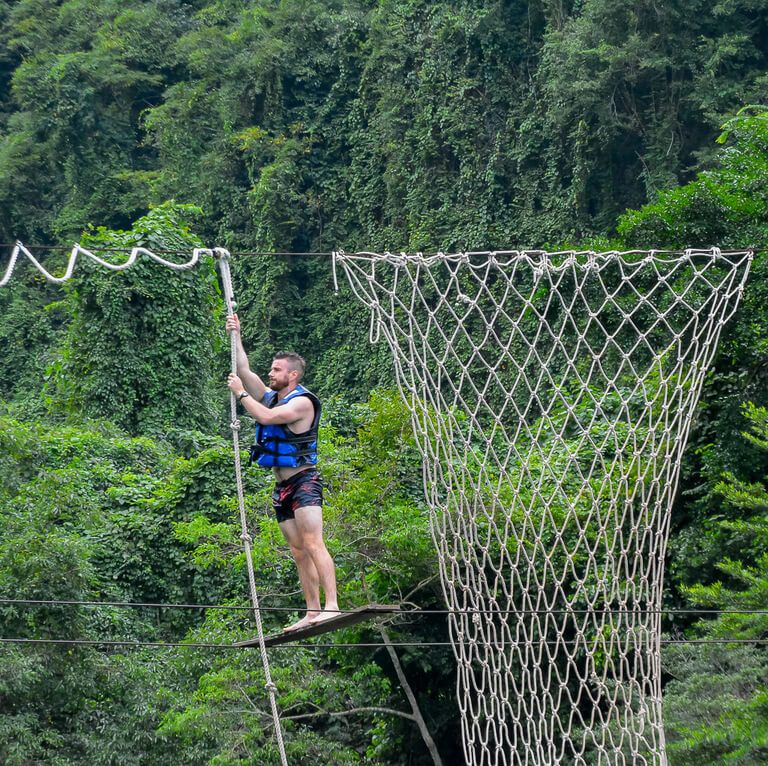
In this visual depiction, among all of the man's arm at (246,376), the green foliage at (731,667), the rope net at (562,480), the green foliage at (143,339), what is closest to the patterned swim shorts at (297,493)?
the man's arm at (246,376)

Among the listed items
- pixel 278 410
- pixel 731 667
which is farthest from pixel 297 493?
pixel 731 667

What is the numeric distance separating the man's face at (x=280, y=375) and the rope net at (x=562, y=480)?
62cm

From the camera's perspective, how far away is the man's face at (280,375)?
570 centimetres

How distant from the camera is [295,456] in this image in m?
5.82

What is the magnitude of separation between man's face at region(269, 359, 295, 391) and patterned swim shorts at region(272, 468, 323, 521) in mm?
414

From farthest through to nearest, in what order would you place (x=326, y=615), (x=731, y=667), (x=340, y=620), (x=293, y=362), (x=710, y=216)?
(x=710, y=216) → (x=731, y=667) → (x=293, y=362) → (x=326, y=615) → (x=340, y=620)

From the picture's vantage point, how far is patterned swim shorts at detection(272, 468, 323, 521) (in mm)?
5855

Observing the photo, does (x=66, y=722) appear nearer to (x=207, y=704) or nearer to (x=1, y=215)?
(x=207, y=704)

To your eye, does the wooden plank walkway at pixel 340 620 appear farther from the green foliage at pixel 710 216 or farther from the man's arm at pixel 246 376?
the green foliage at pixel 710 216

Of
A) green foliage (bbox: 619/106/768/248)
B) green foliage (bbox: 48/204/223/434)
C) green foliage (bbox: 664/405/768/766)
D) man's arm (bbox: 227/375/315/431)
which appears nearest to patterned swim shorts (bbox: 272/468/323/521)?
man's arm (bbox: 227/375/315/431)

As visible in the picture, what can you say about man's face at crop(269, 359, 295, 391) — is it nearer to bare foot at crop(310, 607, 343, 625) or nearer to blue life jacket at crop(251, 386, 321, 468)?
blue life jacket at crop(251, 386, 321, 468)

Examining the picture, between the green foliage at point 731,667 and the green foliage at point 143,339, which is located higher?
the green foliage at point 143,339

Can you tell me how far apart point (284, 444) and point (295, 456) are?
0.23 ft

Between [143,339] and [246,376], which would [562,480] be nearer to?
[246,376]
